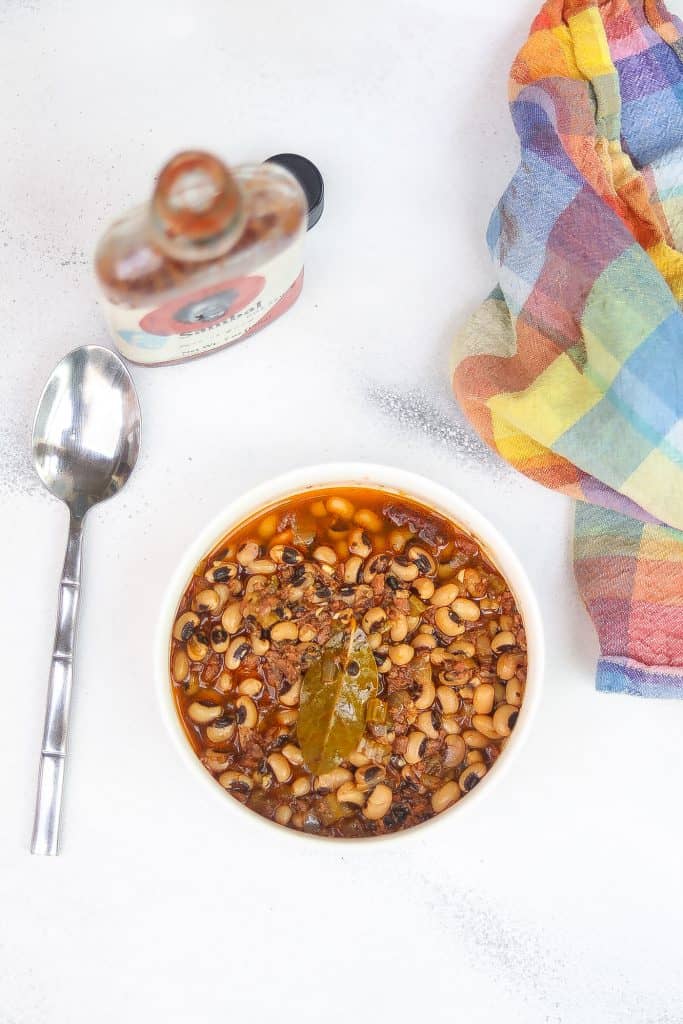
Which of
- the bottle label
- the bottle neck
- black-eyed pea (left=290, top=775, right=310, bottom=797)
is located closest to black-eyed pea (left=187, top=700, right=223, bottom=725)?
black-eyed pea (left=290, top=775, right=310, bottom=797)

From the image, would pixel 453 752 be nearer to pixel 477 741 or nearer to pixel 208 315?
pixel 477 741

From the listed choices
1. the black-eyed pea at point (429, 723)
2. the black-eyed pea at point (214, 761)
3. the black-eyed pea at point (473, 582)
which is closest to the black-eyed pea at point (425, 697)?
the black-eyed pea at point (429, 723)

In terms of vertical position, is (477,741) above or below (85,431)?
below

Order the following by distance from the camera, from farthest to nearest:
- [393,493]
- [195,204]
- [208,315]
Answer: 1. [393,493]
2. [208,315]
3. [195,204]

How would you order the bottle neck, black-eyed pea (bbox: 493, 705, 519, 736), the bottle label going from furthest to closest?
black-eyed pea (bbox: 493, 705, 519, 736) → the bottle label → the bottle neck

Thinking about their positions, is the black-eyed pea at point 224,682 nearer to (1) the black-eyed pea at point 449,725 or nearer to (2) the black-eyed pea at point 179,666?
(2) the black-eyed pea at point 179,666

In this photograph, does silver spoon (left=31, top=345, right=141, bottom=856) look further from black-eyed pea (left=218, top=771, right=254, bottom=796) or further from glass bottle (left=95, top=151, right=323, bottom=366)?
black-eyed pea (left=218, top=771, right=254, bottom=796)

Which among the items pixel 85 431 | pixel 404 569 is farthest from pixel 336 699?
pixel 85 431
